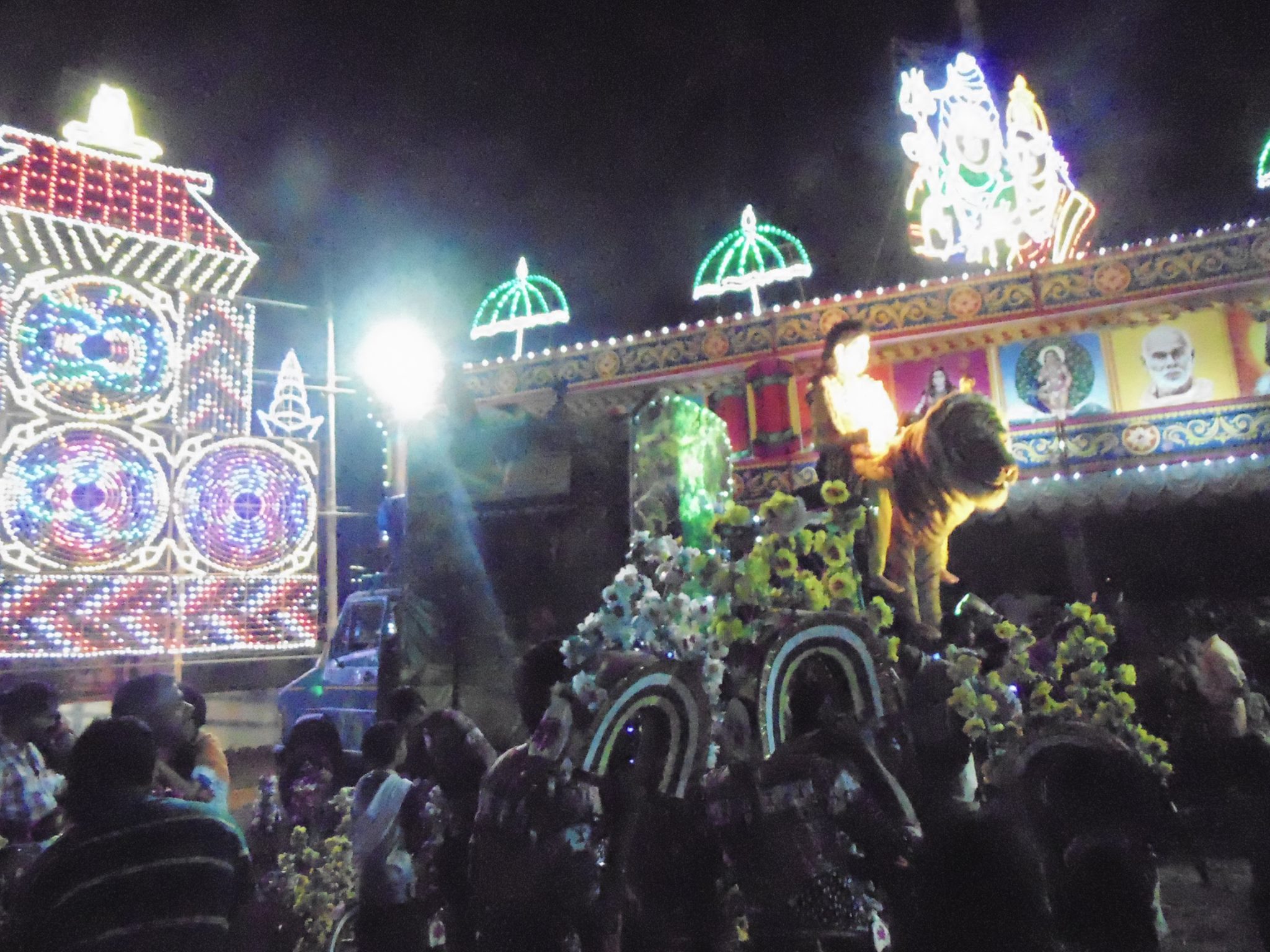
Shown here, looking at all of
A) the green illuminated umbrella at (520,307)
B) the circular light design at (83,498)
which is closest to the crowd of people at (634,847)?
the circular light design at (83,498)

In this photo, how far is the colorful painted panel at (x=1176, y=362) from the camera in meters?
9.36

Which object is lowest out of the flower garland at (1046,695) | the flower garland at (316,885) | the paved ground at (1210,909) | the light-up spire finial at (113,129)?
the paved ground at (1210,909)

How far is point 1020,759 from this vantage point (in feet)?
11.0

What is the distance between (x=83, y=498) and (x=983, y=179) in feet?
44.3

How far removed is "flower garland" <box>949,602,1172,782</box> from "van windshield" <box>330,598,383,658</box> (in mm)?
8296

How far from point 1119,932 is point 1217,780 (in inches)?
77.8

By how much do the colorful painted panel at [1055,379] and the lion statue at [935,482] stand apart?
491 cm

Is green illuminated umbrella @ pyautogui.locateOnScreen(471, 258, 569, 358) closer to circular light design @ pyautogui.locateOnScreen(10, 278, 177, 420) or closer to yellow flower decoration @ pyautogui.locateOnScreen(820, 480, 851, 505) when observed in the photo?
circular light design @ pyautogui.locateOnScreen(10, 278, 177, 420)

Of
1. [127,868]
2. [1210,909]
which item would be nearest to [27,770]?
[127,868]

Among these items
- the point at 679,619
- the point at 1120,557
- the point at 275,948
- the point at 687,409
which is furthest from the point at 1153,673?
the point at 275,948

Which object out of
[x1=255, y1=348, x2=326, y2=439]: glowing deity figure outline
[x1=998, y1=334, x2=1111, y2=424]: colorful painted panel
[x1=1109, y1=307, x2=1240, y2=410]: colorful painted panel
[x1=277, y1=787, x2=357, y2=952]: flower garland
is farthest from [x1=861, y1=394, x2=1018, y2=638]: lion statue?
[x1=255, y1=348, x2=326, y2=439]: glowing deity figure outline

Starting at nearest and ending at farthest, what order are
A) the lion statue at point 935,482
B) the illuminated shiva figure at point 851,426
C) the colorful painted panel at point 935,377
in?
the lion statue at point 935,482 → the illuminated shiva figure at point 851,426 → the colorful painted panel at point 935,377

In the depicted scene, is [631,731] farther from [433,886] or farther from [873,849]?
[433,886]

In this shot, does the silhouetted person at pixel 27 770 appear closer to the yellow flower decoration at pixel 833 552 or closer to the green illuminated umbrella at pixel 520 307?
the yellow flower decoration at pixel 833 552
